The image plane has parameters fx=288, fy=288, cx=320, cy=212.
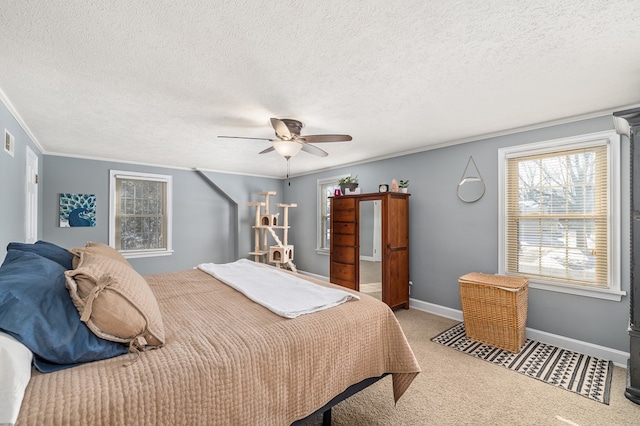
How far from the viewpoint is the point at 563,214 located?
9.73 ft

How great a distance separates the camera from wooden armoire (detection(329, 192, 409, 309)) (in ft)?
12.8

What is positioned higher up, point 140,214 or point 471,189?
point 471,189

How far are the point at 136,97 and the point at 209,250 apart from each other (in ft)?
12.9

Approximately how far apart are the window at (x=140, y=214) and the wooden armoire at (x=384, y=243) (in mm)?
3168

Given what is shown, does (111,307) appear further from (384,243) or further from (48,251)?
(384,243)

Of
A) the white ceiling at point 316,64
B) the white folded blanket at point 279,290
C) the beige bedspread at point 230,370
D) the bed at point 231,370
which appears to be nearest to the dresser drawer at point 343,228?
the white ceiling at point 316,64

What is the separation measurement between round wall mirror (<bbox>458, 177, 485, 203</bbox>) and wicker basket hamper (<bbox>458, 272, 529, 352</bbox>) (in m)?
0.98

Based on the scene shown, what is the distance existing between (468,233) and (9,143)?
4.78 m

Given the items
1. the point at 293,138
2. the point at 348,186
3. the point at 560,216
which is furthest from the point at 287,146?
the point at 560,216

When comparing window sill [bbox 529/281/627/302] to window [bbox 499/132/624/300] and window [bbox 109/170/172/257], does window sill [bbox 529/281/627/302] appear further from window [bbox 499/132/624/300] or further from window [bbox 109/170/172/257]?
window [bbox 109/170/172/257]

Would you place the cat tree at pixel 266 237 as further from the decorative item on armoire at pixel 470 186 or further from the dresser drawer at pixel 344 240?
the decorative item on armoire at pixel 470 186

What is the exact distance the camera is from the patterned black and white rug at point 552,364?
7.47 feet

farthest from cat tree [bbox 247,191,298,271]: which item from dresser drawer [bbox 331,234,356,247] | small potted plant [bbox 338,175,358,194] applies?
small potted plant [bbox 338,175,358,194]

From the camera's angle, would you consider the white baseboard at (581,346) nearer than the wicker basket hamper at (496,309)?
Yes
